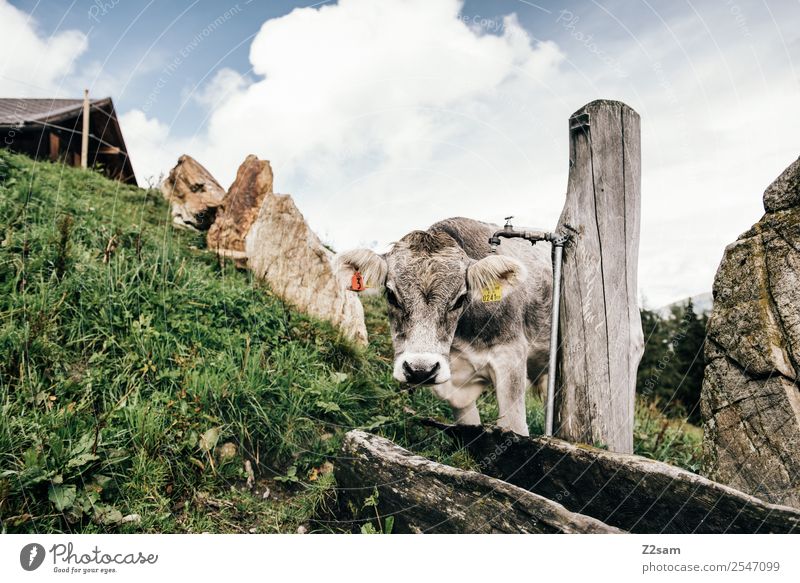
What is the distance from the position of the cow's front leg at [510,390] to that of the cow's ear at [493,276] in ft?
2.20

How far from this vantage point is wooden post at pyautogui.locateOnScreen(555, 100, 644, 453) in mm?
2893

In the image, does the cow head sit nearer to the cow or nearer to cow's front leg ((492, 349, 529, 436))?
the cow

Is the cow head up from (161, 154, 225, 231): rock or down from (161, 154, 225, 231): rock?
down

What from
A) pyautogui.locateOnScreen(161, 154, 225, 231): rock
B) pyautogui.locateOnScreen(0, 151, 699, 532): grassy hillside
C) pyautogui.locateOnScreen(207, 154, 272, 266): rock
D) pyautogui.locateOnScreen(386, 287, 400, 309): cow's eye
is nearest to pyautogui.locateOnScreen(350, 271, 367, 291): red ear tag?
pyautogui.locateOnScreen(386, 287, 400, 309): cow's eye

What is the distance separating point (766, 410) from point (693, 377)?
12.5 m

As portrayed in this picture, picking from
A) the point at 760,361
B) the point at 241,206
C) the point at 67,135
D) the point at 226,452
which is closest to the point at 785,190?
the point at 760,361

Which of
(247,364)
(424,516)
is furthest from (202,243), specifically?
(424,516)

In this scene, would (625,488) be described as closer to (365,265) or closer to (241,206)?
(365,265)

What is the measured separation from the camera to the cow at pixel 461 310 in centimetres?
311

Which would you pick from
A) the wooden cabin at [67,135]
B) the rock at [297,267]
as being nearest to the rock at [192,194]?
the wooden cabin at [67,135]

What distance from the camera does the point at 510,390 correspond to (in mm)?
3756

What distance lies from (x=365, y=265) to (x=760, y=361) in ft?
6.96

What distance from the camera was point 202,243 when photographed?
6.61 m

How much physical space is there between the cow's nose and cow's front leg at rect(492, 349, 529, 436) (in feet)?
3.44
